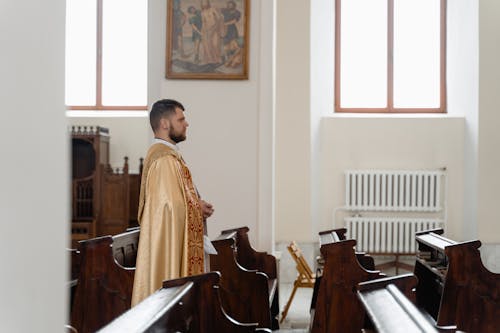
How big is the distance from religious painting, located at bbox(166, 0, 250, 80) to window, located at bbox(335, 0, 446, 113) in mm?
4470

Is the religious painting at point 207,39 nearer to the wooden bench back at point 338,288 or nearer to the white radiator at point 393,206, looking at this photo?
the wooden bench back at point 338,288

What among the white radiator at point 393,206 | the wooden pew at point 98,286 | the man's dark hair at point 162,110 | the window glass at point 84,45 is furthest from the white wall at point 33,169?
the window glass at point 84,45

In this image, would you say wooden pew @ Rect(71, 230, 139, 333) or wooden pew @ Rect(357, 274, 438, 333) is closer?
wooden pew @ Rect(357, 274, 438, 333)

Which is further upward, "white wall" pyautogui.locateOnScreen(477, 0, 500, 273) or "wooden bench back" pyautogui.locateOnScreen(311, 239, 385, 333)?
"white wall" pyautogui.locateOnScreen(477, 0, 500, 273)

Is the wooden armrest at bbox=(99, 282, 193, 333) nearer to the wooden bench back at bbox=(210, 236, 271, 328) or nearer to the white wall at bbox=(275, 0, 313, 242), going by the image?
the wooden bench back at bbox=(210, 236, 271, 328)

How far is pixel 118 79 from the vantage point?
1320 centimetres

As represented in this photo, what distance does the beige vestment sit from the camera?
4703 mm

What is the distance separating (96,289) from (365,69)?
8.04 metres

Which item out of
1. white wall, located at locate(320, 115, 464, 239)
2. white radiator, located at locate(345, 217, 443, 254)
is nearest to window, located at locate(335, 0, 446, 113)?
white wall, located at locate(320, 115, 464, 239)

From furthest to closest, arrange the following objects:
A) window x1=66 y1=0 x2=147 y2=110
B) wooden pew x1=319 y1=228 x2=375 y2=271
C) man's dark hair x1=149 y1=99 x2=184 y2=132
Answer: window x1=66 y1=0 x2=147 y2=110, wooden pew x1=319 y1=228 x2=375 y2=271, man's dark hair x1=149 y1=99 x2=184 y2=132

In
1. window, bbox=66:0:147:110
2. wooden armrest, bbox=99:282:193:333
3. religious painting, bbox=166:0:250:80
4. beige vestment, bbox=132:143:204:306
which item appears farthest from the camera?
window, bbox=66:0:147:110

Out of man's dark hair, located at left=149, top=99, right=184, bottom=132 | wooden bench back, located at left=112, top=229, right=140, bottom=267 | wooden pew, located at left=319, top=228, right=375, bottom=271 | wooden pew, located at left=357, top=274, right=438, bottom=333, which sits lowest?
wooden pew, located at left=319, top=228, right=375, bottom=271

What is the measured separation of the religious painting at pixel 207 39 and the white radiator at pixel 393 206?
13.5ft

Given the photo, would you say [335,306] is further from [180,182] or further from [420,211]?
[420,211]
